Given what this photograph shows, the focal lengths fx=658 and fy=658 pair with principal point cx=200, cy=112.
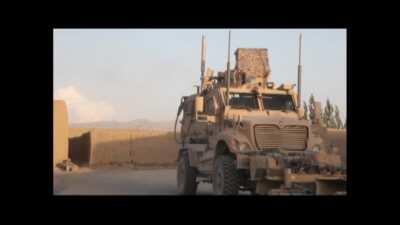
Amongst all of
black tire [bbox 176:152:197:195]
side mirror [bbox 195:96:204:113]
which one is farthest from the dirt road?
side mirror [bbox 195:96:204:113]

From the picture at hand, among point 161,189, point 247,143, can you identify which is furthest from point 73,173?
point 247,143

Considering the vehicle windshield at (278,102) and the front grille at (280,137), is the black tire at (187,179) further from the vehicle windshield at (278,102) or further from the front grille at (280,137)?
the front grille at (280,137)

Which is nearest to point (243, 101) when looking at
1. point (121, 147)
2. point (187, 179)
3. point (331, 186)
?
point (187, 179)

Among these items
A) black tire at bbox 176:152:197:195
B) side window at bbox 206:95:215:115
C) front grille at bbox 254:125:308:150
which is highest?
side window at bbox 206:95:215:115

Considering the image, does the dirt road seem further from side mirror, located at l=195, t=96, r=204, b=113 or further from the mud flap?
the mud flap

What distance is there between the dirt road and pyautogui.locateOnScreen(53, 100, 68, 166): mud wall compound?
0.75 m

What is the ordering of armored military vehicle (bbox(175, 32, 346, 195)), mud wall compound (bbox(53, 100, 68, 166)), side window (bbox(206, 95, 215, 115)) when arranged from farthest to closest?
mud wall compound (bbox(53, 100, 68, 166)) → side window (bbox(206, 95, 215, 115)) → armored military vehicle (bbox(175, 32, 346, 195))

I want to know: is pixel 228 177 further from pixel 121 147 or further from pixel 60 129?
pixel 121 147

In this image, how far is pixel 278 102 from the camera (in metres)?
14.1

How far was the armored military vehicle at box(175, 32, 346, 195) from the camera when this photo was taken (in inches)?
458

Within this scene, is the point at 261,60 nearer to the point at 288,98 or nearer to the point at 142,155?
the point at 288,98

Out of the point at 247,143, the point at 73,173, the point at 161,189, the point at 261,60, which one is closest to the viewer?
Answer: the point at 247,143

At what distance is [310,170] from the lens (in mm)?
11617
